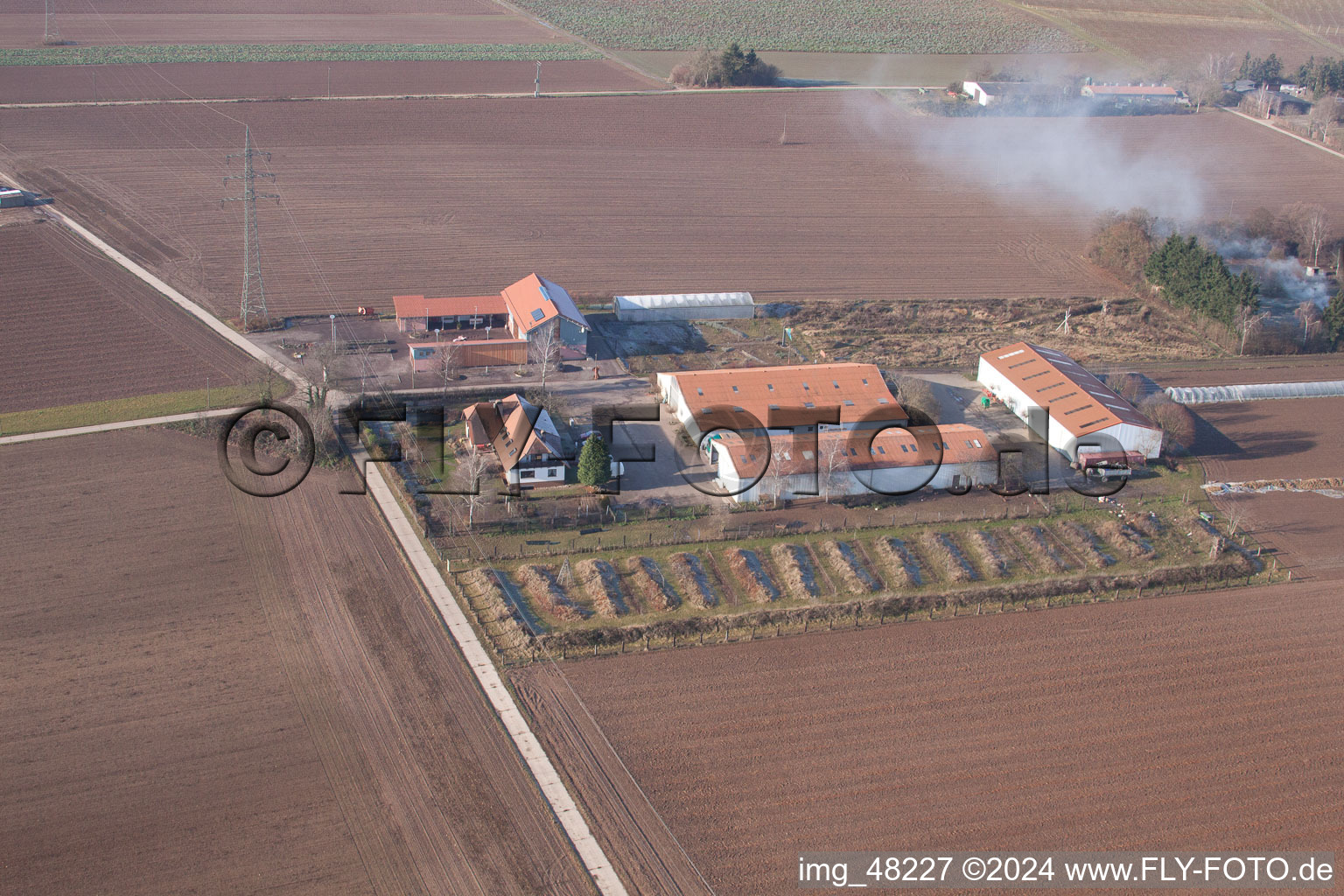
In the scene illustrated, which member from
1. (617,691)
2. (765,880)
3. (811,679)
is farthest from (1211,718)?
(617,691)

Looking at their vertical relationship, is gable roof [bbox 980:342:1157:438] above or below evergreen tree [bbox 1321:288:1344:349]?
below

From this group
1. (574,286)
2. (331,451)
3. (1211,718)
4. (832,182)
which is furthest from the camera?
(832,182)

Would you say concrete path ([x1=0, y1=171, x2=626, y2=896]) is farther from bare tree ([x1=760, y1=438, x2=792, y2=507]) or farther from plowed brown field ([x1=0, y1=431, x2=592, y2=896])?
bare tree ([x1=760, y1=438, x2=792, y2=507])

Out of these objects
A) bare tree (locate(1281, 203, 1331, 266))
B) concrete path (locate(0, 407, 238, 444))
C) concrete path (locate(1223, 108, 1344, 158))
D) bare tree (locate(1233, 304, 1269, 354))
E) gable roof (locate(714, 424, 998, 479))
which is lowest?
concrete path (locate(0, 407, 238, 444))

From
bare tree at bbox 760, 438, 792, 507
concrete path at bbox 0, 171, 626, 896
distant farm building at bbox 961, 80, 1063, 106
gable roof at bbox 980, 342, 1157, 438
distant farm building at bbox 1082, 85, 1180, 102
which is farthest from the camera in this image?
distant farm building at bbox 1082, 85, 1180, 102

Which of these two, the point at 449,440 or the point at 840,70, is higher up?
the point at 840,70

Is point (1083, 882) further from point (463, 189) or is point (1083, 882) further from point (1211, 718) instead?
point (463, 189)

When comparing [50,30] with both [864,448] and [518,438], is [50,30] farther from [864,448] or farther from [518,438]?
[864,448]

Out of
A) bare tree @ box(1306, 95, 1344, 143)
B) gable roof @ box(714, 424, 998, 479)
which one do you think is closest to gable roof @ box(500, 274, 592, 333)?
gable roof @ box(714, 424, 998, 479)
